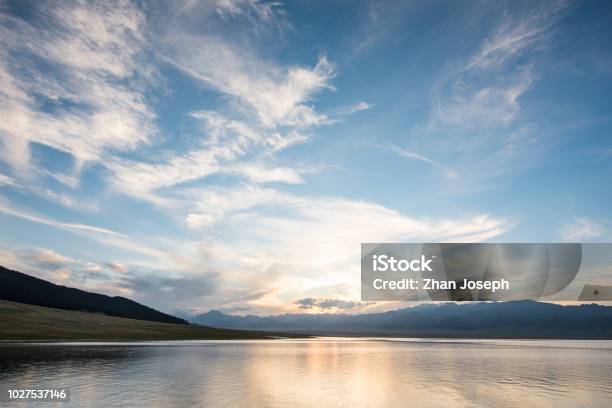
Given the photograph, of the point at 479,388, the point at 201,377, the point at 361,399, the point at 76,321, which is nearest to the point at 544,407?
the point at 479,388

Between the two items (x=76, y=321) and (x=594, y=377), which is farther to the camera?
(x=76, y=321)

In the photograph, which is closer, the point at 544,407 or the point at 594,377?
the point at 544,407

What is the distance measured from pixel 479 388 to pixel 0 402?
1471 inches

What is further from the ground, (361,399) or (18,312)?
(18,312)

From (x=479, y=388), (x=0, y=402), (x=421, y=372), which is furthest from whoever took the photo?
(x=421, y=372)

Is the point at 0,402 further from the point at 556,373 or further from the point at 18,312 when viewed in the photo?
the point at 18,312

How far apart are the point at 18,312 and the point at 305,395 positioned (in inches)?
8236

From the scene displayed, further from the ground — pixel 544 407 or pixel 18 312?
pixel 18 312

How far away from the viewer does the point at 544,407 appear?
30438 millimetres

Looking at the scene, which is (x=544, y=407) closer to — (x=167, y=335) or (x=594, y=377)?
(x=594, y=377)

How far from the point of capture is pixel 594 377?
48.5 m

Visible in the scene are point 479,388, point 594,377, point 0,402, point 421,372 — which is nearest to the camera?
point 0,402

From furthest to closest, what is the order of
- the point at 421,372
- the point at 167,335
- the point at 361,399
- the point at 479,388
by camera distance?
the point at 167,335
the point at 421,372
the point at 479,388
the point at 361,399

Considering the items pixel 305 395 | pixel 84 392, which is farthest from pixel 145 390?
pixel 305 395
